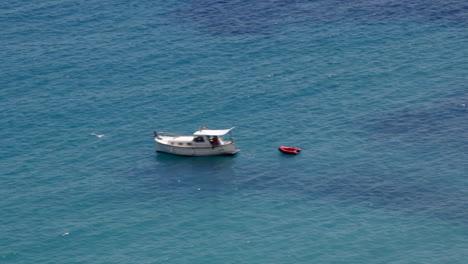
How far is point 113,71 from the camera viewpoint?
19062cm

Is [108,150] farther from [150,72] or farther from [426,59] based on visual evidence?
[426,59]

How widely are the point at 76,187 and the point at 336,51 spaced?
74470mm

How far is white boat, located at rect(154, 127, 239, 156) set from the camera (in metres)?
153

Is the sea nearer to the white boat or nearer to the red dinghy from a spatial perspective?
the red dinghy

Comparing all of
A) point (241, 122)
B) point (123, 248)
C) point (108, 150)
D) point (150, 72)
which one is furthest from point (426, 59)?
point (123, 248)

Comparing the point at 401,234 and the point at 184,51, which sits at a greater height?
the point at 184,51

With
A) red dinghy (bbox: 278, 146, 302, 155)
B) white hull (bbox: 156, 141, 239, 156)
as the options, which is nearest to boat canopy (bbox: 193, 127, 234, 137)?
white hull (bbox: 156, 141, 239, 156)

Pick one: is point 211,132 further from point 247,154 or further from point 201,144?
point 247,154

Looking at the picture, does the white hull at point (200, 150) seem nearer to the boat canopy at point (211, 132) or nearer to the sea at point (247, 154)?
the sea at point (247, 154)

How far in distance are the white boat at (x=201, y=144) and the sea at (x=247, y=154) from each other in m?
1.59

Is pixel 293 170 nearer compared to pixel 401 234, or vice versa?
pixel 401 234

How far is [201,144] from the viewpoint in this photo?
15375 cm

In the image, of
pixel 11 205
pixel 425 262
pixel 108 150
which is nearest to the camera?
pixel 425 262

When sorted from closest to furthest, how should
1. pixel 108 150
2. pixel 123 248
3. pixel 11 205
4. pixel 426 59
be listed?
1. pixel 123 248
2. pixel 11 205
3. pixel 108 150
4. pixel 426 59
